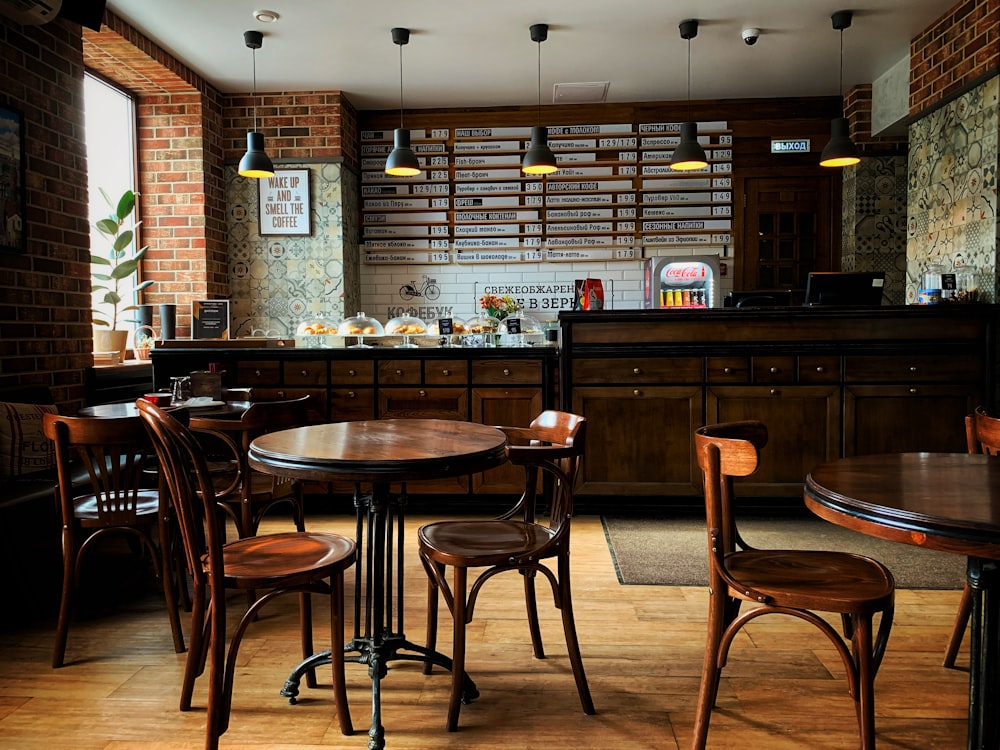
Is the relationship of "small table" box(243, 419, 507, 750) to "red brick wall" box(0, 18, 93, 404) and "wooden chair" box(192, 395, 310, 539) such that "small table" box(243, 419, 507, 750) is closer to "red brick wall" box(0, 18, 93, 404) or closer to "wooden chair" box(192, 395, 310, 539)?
"wooden chair" box(192, 395, 310, 539)

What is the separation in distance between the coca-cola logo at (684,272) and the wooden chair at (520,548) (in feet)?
15.4

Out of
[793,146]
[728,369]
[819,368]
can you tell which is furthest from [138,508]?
[793,146]

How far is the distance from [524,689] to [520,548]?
519 millimetres

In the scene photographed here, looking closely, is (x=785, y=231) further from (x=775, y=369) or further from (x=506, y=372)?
(x=506, y=372)

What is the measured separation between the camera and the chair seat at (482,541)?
6.87 ft

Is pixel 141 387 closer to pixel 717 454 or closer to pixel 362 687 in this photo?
pixel 362 687

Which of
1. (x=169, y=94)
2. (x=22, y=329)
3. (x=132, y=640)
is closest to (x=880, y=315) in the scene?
(x=132, y=640)

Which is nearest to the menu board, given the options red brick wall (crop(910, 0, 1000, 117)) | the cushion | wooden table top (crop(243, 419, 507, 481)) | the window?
red brick wall (crop(910, 0, 1000, 117))

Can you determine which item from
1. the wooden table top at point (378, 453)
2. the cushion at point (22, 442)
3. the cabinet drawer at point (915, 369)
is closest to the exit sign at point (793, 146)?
the cabinet drawer at point (915, 369)

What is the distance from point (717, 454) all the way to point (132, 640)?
2.22 metres

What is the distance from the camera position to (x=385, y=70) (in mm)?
6113

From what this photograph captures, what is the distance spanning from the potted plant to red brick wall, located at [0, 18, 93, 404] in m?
0.68

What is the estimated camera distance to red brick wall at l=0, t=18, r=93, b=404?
3723 mm

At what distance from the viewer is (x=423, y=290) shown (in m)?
7.24
